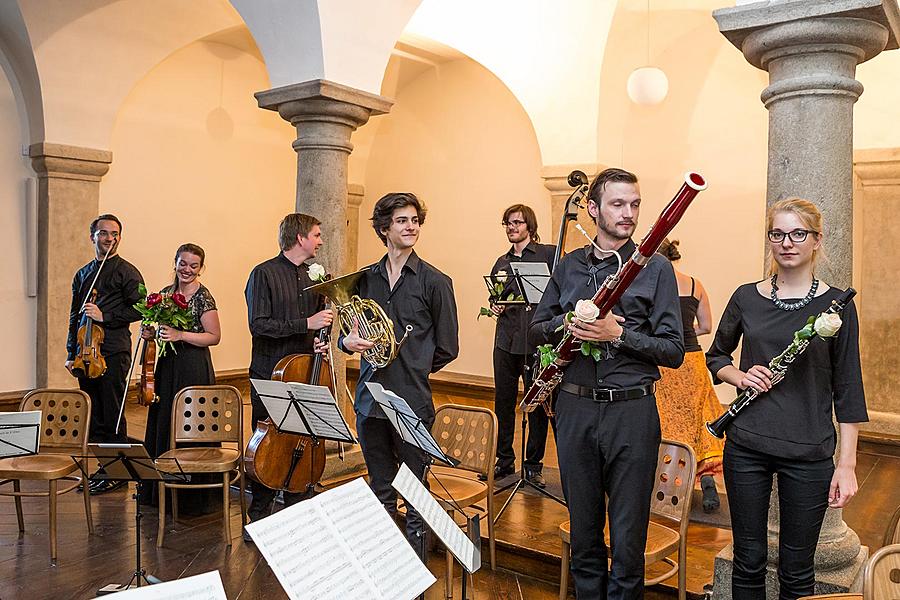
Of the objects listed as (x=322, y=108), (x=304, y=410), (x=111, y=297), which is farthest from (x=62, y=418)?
(x=322, y=108)

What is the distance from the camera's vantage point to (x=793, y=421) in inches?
104

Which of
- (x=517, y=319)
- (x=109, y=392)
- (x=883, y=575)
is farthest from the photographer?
(x=109, y=392)

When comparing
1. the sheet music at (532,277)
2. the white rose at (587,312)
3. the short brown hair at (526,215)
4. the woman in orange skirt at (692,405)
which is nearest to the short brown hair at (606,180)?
the white rose at (587,312)

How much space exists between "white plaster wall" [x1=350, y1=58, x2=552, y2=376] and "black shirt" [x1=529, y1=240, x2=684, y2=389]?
618 cm

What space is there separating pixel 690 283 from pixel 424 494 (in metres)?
3.31

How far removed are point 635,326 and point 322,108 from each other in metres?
3.15

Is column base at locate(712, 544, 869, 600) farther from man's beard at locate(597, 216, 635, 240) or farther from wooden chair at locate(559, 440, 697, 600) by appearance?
man's beard at locate(597, 216, 635, 240)

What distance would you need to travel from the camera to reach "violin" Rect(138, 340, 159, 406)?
181 inches

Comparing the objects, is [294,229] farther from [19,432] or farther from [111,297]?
[111,297]

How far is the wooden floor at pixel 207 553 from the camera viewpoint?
3811 mm

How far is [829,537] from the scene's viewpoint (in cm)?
317

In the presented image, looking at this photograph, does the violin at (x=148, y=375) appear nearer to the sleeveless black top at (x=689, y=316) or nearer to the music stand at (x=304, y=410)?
the music stand at (x=304, y=410)

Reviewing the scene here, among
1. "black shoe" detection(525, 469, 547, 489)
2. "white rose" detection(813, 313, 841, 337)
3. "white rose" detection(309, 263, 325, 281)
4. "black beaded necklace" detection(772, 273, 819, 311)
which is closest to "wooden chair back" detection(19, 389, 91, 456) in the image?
"white rose" detection(309, 263, 325, 281)

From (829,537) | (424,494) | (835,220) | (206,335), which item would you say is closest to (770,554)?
(829,537)
